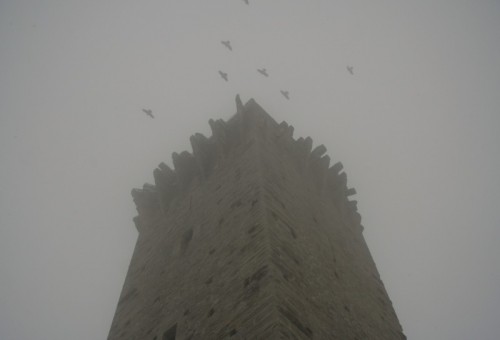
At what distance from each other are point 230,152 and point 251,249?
14.3ft

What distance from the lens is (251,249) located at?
20.4ft

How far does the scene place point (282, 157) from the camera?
10.1 m

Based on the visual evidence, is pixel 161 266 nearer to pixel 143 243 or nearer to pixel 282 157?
pixel 143 243

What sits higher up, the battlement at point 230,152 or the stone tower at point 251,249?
the battlement at point 230,152

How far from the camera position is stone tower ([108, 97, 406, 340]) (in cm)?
549

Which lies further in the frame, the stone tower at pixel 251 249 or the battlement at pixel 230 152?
the battlement at pixel 230 152

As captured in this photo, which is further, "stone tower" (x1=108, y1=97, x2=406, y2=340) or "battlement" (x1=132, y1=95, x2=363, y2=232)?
"battlement" (x1=132, y1=95, x2=363, y2=232)

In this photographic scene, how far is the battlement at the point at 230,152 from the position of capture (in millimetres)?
10500

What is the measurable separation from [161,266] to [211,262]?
7.24 ft

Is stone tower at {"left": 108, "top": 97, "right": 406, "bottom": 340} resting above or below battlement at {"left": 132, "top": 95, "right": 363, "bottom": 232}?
below

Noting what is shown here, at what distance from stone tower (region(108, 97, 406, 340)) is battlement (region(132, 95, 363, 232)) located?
0.11 feet

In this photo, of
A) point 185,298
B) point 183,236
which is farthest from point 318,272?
point 183,236

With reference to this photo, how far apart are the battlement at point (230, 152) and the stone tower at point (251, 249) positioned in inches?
1.3

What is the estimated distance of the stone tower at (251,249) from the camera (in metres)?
5.49
